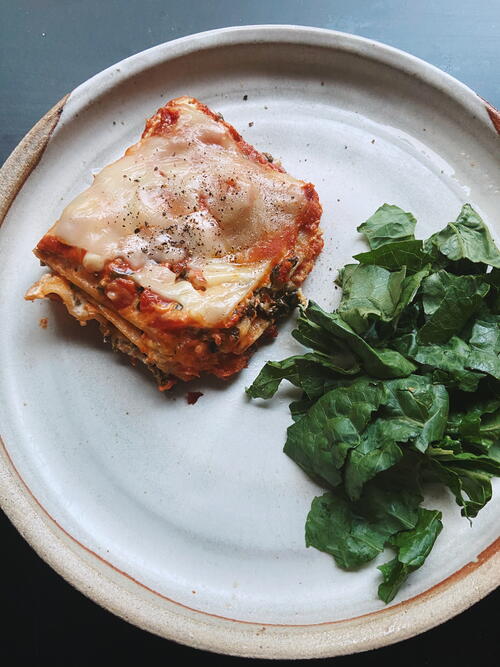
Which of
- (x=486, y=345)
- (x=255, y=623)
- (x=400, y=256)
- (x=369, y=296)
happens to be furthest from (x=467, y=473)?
(x=255, y=623)

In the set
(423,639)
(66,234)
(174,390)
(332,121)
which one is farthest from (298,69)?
(423,639)

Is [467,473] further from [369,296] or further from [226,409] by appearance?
[226,409]

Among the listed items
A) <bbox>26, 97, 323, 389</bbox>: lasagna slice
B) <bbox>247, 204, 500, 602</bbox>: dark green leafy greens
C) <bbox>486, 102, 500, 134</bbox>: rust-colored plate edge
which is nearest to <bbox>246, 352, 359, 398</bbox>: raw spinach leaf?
<bbox>247, 204, 500, 602</bbox>: dark green leafy greens

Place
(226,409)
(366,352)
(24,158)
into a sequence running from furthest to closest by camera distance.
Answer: (24,158)
(226,409)
(366,352)

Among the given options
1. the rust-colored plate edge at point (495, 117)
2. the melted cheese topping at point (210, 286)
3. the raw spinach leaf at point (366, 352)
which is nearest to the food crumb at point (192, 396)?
the melted cheese topping at point (210, 286)

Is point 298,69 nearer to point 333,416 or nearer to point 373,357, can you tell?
point 373,357

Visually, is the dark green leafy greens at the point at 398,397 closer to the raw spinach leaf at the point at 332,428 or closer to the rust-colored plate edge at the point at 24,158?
the raw spinach leaf at the point at 332,428

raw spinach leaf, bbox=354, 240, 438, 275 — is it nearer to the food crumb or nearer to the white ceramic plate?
the white ceramic plate
